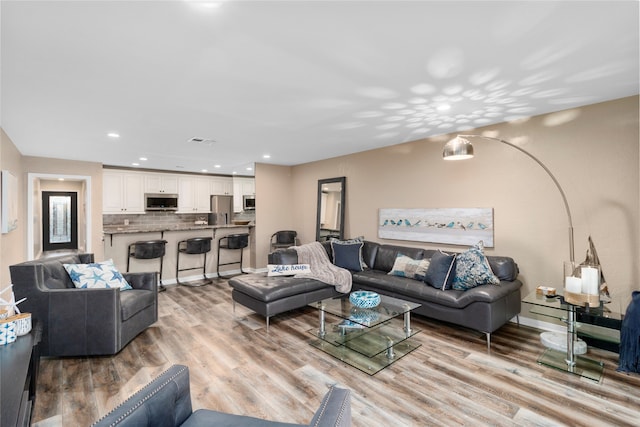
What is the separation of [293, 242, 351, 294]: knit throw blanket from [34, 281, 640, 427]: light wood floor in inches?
39.6

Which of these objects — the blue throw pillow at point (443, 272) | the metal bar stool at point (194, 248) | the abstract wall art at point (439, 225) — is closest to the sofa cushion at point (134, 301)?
the metal bar stool at point (194, 248)

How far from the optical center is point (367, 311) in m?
3.08

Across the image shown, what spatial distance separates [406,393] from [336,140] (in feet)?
11.1

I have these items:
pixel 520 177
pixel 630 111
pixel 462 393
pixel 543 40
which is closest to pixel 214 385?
pixel 462 393

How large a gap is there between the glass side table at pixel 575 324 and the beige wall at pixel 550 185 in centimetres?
38

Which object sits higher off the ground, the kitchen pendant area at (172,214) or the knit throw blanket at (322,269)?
the kitchen pendant area at (172,214)

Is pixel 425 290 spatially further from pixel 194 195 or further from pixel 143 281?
pixel 194 195

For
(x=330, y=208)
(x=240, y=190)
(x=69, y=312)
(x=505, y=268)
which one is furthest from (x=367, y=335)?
(x=240, y=190)

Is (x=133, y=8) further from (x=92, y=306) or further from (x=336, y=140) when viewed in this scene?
(x=336, y=140)

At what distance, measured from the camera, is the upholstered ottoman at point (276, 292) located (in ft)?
11.9

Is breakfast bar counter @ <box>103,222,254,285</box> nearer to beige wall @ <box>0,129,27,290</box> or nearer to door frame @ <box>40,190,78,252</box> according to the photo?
beige wall @ <box>0,129,27,290</box>

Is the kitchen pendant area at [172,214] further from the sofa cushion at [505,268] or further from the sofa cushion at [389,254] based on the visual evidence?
the sofa cushion at [505,268]

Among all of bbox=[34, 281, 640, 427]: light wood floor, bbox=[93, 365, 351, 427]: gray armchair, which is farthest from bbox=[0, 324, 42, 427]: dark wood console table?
bbox=[93, 365, 351, 427]: gray armchair

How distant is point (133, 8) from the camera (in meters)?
1.57
